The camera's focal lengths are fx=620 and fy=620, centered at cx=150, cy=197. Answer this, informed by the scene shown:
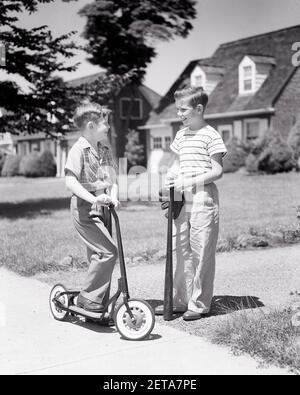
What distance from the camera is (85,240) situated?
4863 mm

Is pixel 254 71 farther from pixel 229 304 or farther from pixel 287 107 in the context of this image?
pixel 229 304

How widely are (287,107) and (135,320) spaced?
75.4 ft

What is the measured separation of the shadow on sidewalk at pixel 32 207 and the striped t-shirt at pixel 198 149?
9.28m

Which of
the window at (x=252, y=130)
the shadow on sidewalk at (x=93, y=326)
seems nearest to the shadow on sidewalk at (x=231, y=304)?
the shadow on sidewalk at (x=93, y=326)

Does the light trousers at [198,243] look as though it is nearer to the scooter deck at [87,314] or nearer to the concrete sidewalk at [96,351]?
the concrete sidewalk at [96,351]

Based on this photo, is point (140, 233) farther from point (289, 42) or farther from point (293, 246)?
point (289, 42)

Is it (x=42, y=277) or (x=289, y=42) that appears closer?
(x=42, y=277)

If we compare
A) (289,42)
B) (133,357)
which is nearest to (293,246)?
(133,357)

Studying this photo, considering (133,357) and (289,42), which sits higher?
(289,42)

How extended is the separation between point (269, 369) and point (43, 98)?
11908mm

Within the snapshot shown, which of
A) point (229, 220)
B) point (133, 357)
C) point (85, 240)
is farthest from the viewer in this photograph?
point (229, 220)

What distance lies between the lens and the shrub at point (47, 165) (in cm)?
3684

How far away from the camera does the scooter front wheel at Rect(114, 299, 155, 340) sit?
4406 millimetres
